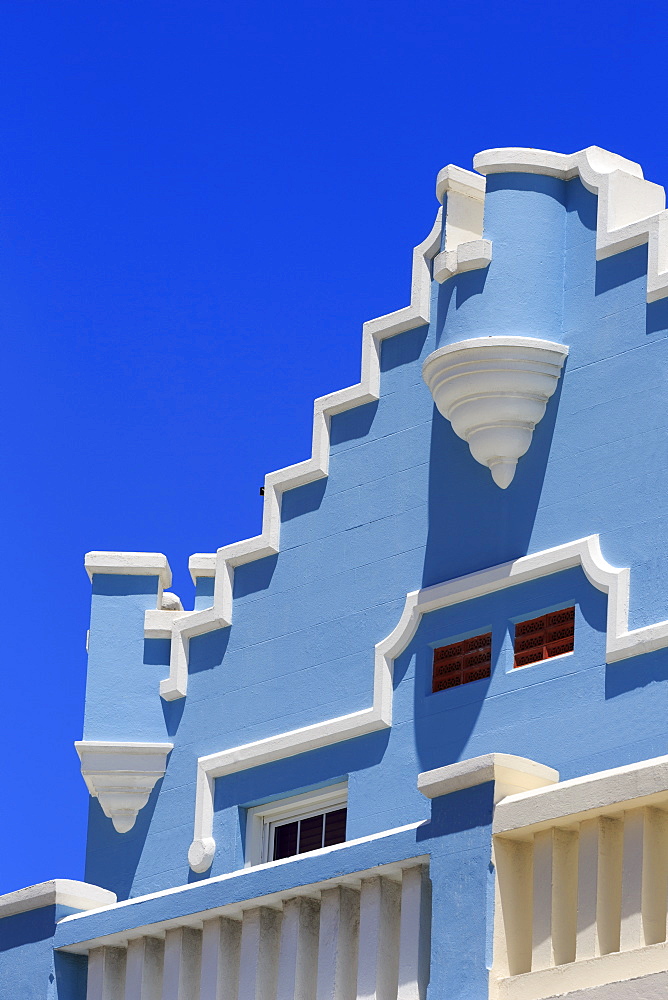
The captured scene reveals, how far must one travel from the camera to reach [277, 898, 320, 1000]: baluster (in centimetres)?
1083

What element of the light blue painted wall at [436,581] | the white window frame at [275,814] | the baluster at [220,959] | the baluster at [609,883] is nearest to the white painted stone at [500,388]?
the light blue painted wall at [436,581]

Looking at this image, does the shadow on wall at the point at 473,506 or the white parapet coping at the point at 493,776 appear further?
the shadow on wall at the point at 473,506

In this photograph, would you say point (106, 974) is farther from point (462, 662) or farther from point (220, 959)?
point (462, 662)

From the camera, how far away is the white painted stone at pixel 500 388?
44.7 feet

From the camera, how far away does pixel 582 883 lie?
31.0 ft

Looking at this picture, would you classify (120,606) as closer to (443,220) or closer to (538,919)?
(443,220)

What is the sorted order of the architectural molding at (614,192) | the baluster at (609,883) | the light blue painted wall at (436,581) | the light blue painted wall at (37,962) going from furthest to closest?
the architectural molding at (614,192), the light blue painted wall at (436,581), the light blue painted wall at (37,962), the baluster at (609,883)

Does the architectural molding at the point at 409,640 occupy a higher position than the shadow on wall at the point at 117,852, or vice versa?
the architectural molding at the point at 409,640

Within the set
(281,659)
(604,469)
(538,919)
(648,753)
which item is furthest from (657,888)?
(281,659)

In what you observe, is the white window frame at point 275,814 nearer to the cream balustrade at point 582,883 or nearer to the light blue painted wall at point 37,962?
the light blue painted wall at point 37,962

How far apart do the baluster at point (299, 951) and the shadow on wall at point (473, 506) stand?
3.45 m

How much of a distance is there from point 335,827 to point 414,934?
159 inches

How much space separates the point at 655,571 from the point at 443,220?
3.42 meters

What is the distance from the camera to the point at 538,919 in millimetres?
9625
